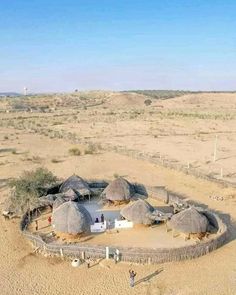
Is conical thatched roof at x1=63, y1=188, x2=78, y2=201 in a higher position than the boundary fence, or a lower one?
higher

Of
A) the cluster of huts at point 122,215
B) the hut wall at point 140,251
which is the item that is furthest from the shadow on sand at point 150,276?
the cluster of huts at point 122,215

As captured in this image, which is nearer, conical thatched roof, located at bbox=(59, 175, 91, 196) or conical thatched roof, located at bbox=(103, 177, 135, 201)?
conical thatched roof, located at bbox=(103, 177, 135, 201)

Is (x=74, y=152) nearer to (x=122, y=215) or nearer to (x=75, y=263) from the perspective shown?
(x=122, y=215)

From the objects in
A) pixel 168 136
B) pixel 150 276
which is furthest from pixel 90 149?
pixel 150 276

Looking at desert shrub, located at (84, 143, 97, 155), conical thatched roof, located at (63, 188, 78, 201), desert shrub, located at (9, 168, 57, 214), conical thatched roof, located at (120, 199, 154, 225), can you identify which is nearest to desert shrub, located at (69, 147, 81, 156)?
desert shrub, located at (84, 143, 97, 155)

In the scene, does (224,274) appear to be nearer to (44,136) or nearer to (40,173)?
(40,173)

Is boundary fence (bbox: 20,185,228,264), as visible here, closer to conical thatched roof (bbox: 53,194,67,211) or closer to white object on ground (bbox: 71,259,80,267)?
white object on ground (bbox: 71,259,80,267)

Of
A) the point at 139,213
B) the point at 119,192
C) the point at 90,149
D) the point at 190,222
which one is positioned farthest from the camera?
the point at 90,149
